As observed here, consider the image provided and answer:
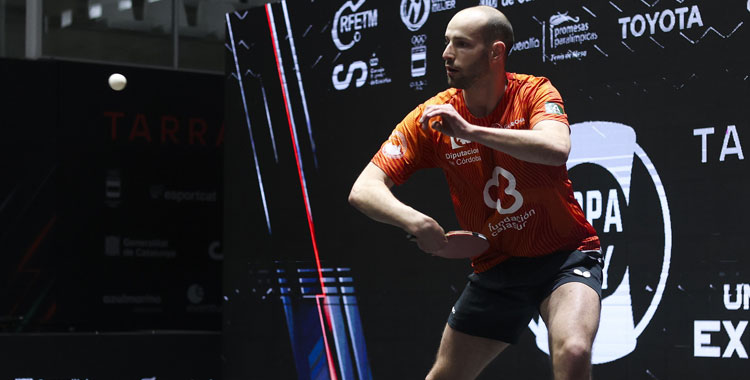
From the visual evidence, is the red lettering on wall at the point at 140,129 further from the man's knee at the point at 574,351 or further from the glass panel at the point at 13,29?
the man's knee at the point at 574,351

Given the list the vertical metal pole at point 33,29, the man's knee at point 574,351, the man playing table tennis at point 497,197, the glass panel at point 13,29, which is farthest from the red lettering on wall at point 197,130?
the man's knee at point 574,351

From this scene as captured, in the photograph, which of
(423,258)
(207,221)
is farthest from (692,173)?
(207,221)

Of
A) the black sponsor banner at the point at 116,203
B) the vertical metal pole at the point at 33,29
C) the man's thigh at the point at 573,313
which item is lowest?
the man's thigh at the point at 573,313

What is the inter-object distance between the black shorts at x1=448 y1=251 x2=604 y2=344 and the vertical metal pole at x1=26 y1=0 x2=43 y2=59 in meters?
7.79

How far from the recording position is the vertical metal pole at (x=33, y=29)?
1029 cm

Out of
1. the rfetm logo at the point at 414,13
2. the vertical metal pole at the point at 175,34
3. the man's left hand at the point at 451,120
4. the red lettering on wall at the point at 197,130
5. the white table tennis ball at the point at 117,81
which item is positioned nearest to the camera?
the man's left hand at the point at 451,120

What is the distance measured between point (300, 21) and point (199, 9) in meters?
3.68

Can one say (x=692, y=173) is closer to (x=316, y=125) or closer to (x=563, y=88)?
(x=563, y=88)

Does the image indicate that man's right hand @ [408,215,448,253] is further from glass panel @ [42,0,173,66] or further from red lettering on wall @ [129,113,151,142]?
glass panel @ [42,0,173,66]

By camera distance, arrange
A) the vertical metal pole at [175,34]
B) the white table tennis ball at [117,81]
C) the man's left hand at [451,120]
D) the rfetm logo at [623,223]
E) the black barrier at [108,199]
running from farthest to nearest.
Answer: the vertical metal pole at [175,34] → the white table tennis ball at [117,81] → the black barrier at [108,199] → the rfetm logo at [623,223] → the man's left hand at [451,120]

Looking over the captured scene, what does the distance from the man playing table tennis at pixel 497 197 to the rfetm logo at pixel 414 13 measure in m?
3.51

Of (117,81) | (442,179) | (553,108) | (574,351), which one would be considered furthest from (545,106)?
(117,81)

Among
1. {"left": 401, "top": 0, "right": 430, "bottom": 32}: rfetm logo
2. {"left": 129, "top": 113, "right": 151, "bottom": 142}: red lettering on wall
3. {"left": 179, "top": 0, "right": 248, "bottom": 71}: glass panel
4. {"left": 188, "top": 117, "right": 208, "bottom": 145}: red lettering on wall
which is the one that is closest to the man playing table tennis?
{"left": 401, "top": 0, "right": 430, "bottom": 32}: rfetm logo

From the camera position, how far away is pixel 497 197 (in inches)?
137
